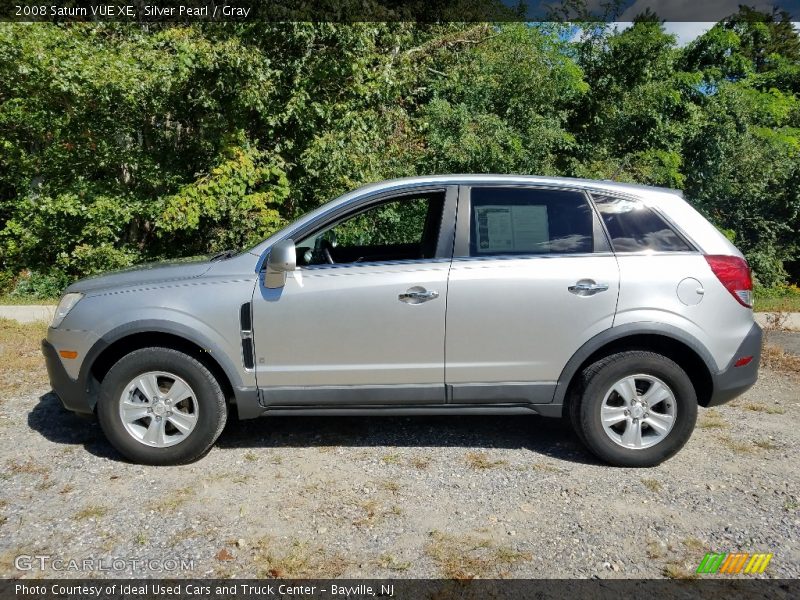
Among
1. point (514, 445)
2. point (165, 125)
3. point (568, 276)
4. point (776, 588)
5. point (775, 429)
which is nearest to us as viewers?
point (776, 588)

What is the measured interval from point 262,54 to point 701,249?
7136mm

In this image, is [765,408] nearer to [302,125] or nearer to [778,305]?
[778,305]

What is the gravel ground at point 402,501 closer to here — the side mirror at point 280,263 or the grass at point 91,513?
the grass at point 91,513

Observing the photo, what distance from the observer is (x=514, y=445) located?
459 centimetres

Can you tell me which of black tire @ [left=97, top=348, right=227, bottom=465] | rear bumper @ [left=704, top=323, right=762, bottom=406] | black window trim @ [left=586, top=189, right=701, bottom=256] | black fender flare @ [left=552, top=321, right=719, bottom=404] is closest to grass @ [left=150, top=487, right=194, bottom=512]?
black tire @ [left=97, top=348, right=227, bottom=465]

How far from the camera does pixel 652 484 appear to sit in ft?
13.0

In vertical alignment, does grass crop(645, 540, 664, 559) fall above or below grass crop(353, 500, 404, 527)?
below

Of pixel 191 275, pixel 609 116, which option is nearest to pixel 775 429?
pixel 191 275

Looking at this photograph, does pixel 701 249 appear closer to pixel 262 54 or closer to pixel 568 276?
pixel 568 276

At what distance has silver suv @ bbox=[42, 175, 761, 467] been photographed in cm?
406

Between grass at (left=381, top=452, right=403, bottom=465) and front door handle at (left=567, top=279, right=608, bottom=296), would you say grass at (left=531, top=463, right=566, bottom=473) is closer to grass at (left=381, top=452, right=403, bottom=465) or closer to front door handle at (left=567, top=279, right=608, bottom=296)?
grass at (left=381, top=452, right=403, bottom=465)

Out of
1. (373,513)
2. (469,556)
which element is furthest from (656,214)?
(373,513)

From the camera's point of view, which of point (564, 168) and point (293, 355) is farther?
point (564, 168)

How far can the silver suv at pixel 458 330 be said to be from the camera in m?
4.06
